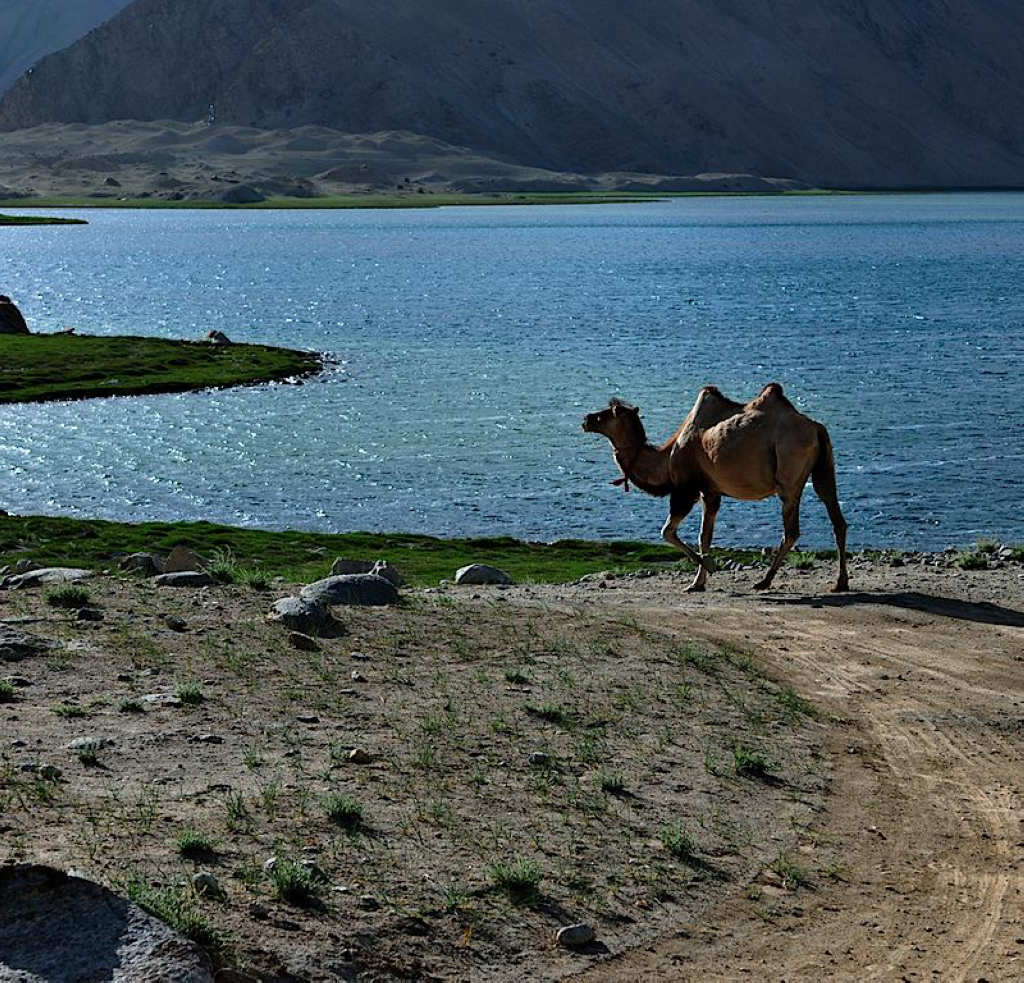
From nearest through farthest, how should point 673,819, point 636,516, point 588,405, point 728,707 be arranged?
point 673,819, point 728,707, point 636,516, point 588,405

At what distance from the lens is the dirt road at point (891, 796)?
28.2ft

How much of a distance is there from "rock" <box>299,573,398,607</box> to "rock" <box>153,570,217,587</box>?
3.87ft

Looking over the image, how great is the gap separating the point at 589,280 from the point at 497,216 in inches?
3927

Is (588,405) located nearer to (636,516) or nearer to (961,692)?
(636,516)

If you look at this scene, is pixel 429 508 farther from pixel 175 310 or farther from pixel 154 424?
pixel 175 310

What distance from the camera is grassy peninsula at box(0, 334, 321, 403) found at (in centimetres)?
4691

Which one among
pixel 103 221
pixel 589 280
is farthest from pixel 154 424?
pixel 103 221

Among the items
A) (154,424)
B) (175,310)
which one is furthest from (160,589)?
(175,310)

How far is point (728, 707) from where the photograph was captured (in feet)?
42.0

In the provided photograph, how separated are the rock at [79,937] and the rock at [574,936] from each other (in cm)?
203

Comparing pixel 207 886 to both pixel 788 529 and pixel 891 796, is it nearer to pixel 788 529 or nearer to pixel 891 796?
pixel 891 796

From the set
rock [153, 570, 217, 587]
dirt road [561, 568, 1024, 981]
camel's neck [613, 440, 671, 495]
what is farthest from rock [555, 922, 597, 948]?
camel's neck [613, 440, 671, 495]

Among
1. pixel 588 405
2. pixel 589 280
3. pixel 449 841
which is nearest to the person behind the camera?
pixel 449 841

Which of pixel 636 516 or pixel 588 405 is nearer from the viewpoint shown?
pixel 636 516
